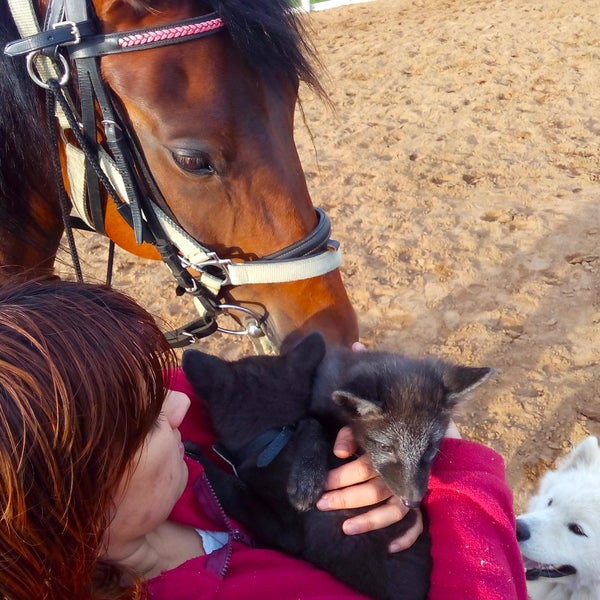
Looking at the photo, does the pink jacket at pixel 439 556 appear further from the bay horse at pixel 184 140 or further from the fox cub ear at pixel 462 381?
the bay horse at pixel 184 140

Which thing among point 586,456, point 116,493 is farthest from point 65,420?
point 586,456

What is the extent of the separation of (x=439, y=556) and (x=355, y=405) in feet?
1.62

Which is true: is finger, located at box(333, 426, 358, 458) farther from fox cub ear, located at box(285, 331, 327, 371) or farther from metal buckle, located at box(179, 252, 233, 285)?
metal buckle, located at box(179, 252, 233, 285)

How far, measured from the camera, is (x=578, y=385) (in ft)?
12.1

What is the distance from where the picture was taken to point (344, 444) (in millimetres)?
1811

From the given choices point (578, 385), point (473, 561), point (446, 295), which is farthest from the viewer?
point (446, 295)

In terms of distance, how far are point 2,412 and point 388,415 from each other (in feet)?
4.10

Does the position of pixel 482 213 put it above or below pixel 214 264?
below

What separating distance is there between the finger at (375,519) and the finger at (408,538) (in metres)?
0.05

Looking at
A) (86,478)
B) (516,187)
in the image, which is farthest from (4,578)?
(516,187)

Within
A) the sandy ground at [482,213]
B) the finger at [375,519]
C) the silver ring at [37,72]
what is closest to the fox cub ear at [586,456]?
the sandy ground at [482,213]

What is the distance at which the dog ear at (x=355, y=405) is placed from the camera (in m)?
1.75

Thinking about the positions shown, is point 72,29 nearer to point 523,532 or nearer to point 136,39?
point 136,39

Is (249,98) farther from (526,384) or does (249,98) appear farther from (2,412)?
(526,384)
